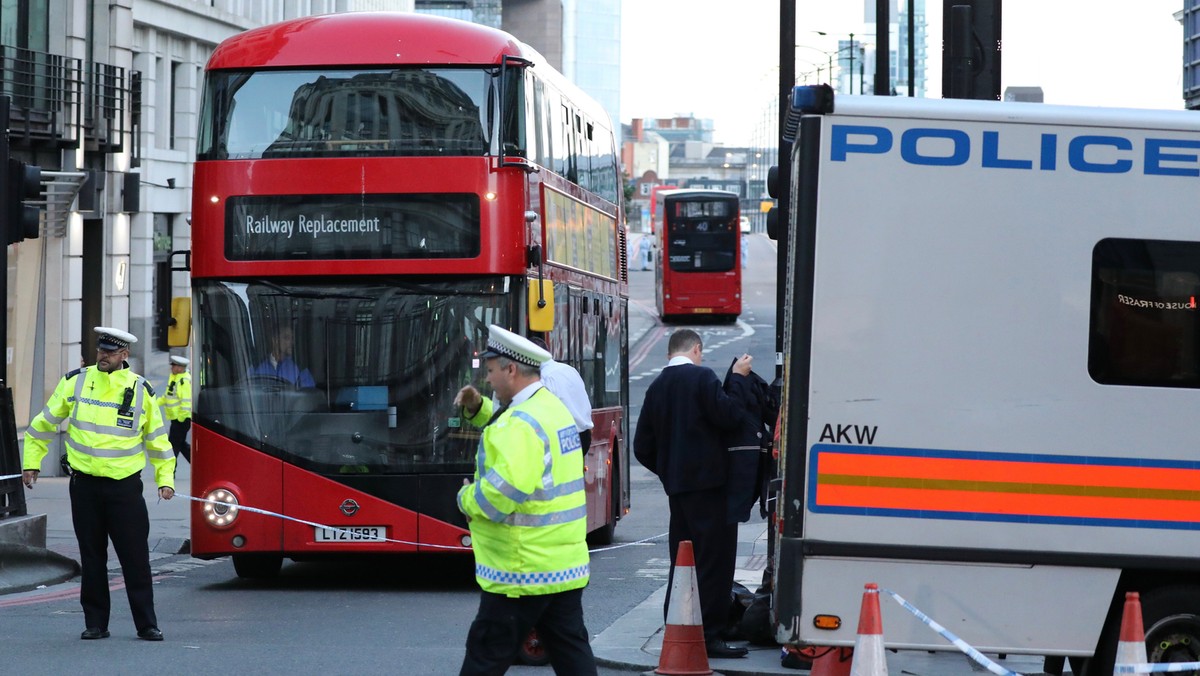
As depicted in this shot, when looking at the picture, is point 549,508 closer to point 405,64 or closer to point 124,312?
point 405,64

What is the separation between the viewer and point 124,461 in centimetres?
1026

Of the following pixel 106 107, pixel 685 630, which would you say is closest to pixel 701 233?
pixel 106 107

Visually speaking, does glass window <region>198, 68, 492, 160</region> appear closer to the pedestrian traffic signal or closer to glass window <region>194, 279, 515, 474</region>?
glass window <region>194, 279, 515, 474</region>

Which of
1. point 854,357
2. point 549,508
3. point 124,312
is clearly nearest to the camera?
point 549,508

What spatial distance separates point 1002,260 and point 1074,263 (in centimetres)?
32

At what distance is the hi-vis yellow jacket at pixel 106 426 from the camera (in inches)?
401

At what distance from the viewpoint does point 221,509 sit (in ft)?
40.1

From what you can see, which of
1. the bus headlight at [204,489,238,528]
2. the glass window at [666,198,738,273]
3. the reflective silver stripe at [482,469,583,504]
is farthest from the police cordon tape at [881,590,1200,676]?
the glass window at [666,198,738,273]

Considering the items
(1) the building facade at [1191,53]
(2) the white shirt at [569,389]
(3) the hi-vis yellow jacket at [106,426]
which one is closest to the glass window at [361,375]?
(2) the white shirt at [569,389]

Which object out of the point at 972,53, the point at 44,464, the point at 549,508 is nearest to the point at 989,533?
the point at 549,508

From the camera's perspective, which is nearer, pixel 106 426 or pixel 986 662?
pixel 986 662

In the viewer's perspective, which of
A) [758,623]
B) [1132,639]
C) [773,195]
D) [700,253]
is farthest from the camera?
[700,253]

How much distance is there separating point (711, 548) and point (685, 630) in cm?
69

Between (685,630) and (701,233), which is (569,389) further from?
(701,233)
